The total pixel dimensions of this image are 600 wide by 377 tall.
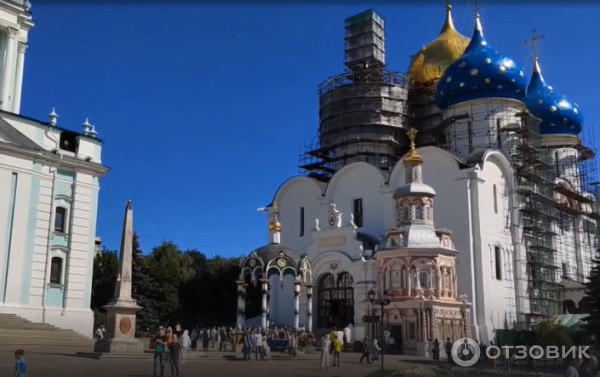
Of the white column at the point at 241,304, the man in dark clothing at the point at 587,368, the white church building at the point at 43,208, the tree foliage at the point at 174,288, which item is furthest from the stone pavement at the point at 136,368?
the tree foliage at the point at 174,288

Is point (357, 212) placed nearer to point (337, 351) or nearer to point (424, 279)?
point (424, 279)

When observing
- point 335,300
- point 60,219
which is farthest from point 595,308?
point 60,219

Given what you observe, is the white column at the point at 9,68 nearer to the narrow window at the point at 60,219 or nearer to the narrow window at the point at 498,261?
the narrow window at the point at 60,219

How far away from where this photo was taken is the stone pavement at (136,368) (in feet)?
48.5

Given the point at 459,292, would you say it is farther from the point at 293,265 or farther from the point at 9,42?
the point at 9,42

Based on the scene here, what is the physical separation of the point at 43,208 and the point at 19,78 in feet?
22.3

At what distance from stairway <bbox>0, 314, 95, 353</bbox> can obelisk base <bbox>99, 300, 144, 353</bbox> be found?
251 centimetres

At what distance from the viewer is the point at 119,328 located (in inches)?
753

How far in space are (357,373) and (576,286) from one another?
998 inches

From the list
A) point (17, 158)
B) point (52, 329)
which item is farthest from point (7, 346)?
point (17, 158)

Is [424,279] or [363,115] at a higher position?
[363,115]

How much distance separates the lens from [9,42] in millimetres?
28438

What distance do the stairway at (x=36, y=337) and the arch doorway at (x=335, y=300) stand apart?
14.4 metres

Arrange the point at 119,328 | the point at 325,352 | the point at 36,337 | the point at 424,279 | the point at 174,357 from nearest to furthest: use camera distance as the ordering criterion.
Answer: the point at 174,357, the point at 325,352, the point at 119,328, the point at 36,337, the point at 424,279
